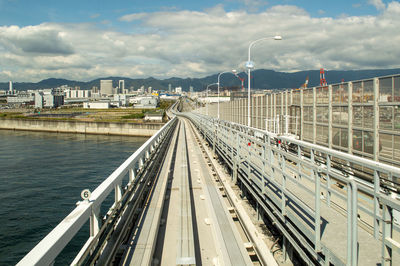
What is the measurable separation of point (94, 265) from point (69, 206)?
46.3ft

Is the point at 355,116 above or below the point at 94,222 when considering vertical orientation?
above

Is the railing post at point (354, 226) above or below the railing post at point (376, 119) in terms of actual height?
below

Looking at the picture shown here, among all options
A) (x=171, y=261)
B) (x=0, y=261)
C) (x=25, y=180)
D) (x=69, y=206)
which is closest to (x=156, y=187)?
(x=171, y=261)

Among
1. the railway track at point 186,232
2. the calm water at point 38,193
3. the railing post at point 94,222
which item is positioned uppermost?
the railing post at point 94,222

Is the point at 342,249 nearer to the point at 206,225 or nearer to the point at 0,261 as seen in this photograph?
the point at 206,225

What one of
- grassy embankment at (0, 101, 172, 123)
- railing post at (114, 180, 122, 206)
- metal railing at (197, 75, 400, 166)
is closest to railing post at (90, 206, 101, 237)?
railing post at (114, 180, 122, 206)

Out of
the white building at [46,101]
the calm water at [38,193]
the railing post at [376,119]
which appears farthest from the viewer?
the white building at [46,101]

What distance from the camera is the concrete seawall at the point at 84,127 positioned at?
63.3 meters

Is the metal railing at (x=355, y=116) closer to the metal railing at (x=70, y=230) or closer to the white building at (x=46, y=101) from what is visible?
the metal railing at (x=70, y=230)

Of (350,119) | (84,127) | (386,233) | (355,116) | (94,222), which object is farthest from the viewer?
(84,127)

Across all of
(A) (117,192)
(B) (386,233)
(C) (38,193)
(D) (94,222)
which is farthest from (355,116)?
(C) (38,193)

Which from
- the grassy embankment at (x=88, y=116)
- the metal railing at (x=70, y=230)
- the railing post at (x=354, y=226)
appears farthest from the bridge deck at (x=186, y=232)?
the grassy embankment at (x=88, y=116)

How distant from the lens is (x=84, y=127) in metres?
68.8

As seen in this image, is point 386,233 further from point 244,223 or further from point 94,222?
point 94,222
